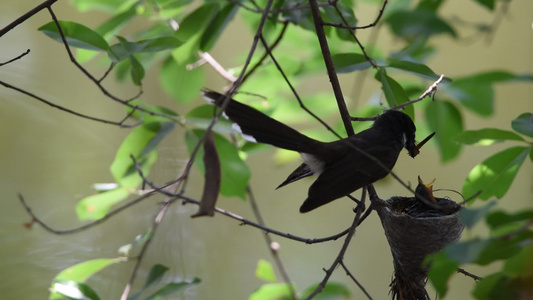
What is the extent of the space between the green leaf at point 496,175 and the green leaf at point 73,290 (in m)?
0.86

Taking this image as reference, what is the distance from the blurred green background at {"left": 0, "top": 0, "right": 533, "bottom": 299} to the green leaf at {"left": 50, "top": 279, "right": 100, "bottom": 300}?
1.23m

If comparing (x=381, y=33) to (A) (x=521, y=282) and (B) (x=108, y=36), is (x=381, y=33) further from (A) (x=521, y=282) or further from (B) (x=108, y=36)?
(A) (x=521, y=282)

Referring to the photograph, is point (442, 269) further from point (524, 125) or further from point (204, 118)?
point (204, 118)

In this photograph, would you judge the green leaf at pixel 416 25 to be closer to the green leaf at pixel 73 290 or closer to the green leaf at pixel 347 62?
the green leaf at pixel 347 62

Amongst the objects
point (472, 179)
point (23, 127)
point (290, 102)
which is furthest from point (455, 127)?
point (23, 127)

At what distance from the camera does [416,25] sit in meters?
0.96

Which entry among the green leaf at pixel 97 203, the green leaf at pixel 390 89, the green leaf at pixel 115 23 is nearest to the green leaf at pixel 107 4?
the green leaf at pixel 115 23

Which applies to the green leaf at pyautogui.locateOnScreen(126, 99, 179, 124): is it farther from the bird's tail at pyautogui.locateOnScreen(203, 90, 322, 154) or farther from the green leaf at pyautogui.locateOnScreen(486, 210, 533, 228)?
the green leaf at pyautogui.locateOnScreen(486, 210, 533, 228)

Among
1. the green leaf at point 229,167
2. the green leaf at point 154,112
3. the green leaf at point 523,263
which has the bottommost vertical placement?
the green leaf at point 523,263

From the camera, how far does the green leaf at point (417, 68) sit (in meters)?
1.22

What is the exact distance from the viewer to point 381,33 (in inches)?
110

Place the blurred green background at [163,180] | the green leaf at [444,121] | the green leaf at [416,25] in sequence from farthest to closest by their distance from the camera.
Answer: the blurred green background at [163,180] < the green leaf at [444,121] < the green leaf at [416,25]

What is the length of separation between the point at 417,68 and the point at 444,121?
1.38ft

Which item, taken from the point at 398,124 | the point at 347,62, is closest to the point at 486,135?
the point at 398,124
